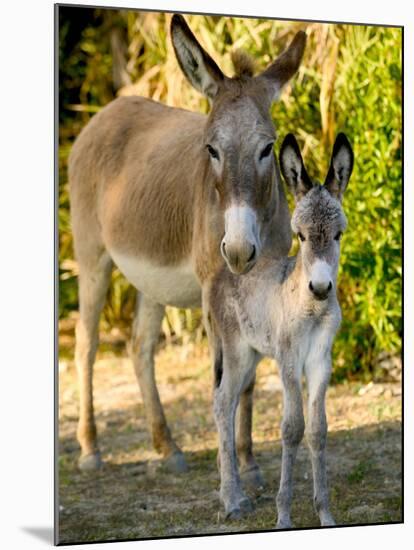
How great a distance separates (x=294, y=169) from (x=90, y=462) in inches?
101

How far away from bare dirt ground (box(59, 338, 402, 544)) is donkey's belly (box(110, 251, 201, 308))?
1013mm

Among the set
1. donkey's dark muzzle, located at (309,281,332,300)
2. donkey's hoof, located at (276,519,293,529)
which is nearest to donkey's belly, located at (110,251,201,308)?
Result: donkey's dark muzzle, located at (309,281,332,300)

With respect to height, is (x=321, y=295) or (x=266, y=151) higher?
(x=266, y=151)

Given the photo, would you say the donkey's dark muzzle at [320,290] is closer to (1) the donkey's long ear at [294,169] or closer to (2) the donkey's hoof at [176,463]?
(1) the donkey's long ear at [294,169]

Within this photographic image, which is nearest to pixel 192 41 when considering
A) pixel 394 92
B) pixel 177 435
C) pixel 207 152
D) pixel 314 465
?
pixel 207 152

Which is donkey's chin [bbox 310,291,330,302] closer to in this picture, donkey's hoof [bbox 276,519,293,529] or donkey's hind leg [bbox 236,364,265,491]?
donkey's hoof [bbox 276,519,293,529]

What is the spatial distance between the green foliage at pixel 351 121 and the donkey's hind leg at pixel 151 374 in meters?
1.54

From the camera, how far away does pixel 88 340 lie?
21.6 ft

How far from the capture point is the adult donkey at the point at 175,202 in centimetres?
478

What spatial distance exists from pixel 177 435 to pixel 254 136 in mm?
2984

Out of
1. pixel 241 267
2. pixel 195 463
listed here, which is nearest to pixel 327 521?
pixel 241 267

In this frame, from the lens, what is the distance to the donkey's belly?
5.62 m

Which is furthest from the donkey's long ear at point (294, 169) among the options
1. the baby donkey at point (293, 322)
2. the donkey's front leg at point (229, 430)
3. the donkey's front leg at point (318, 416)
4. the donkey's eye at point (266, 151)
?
the donkey's front leg at point (229, 430)

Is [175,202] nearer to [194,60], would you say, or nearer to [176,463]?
[194,60]
